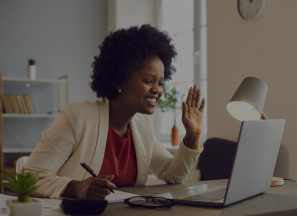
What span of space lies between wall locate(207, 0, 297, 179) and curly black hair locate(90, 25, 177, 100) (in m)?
0.90

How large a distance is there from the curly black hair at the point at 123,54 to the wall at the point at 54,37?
9.26 ft

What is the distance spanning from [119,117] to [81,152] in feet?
1.01

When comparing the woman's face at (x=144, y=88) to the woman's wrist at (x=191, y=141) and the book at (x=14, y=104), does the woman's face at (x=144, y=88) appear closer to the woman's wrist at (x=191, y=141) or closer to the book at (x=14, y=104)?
the woman's wrist at (x=191, y=141)

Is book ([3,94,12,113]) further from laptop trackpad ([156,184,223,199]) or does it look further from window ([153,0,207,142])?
laptop trackpad ([156,184,223,199])

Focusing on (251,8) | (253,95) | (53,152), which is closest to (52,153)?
(53,152)

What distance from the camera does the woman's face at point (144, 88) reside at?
4.82 feet

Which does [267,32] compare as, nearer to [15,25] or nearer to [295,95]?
[295,95]

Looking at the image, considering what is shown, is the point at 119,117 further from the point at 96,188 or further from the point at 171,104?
the point at 171,104

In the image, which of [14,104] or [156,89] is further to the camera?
[14,104]

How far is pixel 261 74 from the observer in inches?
89.8

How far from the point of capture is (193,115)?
1411 mm

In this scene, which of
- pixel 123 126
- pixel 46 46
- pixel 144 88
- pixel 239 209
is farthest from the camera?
pixel 46 46

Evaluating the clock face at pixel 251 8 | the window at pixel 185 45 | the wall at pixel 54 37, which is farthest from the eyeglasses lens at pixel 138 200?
the wall at pixel 54 37

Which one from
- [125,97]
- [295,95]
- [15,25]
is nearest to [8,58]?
[15,25]
